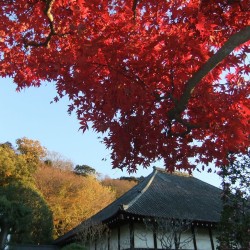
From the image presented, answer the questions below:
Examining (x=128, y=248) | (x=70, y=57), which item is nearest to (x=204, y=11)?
(x=70, y=57)

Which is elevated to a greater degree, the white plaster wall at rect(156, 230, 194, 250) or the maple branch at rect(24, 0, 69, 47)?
the maple branch at rect(24, 0, 69, 47)

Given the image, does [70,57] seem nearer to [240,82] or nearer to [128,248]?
[240,82]

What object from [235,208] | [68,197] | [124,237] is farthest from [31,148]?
[235,208]

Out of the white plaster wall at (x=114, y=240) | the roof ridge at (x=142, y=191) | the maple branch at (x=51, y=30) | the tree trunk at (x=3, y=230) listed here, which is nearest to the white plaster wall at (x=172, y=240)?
the roof ridge at (x=142, y=191)

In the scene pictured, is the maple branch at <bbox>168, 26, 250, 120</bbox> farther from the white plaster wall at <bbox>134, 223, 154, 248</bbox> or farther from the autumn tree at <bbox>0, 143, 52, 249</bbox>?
the autumn tree at <bbox>0, 143, 52, 249</bbox>

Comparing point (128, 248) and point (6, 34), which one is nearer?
point (6, 34)

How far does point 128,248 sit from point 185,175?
10.5 m

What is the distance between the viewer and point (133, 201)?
15.9 m

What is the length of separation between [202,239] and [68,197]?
66.3ft

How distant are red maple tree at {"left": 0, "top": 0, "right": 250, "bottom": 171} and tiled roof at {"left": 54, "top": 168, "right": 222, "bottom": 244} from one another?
8750mm

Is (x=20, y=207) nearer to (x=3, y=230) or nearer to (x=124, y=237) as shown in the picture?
(x=3, y=230)

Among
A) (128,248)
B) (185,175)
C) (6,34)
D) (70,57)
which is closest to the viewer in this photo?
(70,57)

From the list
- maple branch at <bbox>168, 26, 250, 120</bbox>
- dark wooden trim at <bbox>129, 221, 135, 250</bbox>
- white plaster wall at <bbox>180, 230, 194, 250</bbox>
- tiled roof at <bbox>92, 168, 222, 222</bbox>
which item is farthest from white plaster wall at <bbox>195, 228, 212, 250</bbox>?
maple branch at <bbox>168, 26, 250, 120</bbox>

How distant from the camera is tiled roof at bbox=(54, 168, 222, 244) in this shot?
50.9ft
